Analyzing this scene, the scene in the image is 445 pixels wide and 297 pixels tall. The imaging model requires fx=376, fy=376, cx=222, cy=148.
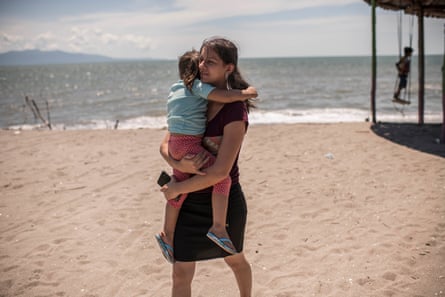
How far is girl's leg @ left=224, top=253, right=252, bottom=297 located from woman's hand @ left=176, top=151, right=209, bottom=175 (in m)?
0.66

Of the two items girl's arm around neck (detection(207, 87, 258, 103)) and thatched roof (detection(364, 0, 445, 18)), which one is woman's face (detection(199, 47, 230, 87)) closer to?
girl's arm around neck (detection(207, 87, 258, 103))

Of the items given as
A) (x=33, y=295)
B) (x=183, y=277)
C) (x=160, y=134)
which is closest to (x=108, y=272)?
(x=33, y=295)

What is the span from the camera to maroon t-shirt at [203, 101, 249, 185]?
199 centimetres

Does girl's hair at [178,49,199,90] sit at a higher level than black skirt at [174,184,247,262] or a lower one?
higher

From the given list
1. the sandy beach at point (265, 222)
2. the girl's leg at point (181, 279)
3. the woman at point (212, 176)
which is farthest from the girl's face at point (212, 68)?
the sandy beach at point (265, 222)

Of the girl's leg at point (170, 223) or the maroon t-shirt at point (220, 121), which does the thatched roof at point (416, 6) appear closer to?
the maroon t-shirt at point (220, 121)

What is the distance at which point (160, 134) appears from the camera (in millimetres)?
10875

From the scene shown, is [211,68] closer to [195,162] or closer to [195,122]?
[195,122]

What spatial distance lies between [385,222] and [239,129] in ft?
11.6

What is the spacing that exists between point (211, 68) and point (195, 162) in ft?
1.69

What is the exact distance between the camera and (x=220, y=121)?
6.61 feet

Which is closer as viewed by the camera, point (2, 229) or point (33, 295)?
point (33, 295)

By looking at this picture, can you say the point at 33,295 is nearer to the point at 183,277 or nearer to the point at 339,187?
the point at 183,277

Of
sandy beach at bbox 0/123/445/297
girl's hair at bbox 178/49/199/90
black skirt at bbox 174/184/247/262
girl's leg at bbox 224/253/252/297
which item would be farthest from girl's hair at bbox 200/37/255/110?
sandy beach at bbox 0/123/445/297
